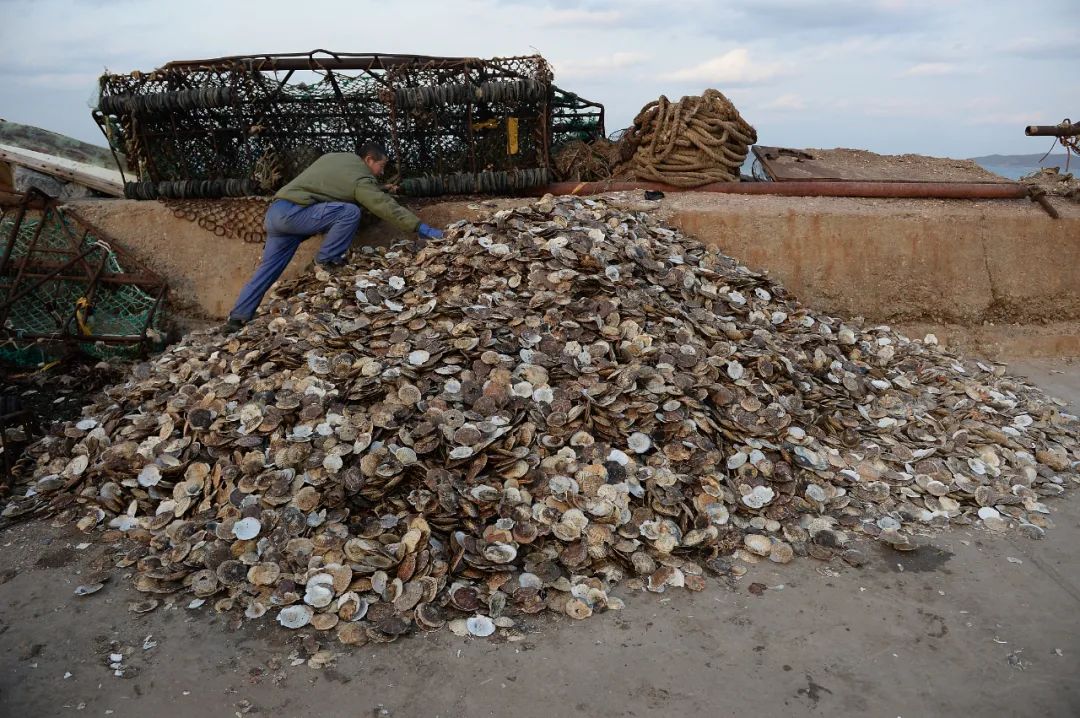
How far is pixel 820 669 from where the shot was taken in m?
2.75

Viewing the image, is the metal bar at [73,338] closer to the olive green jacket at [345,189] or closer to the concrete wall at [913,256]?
the olive green jacket at [345,189]

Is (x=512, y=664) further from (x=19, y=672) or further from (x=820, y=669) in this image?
(x=19, y=672)

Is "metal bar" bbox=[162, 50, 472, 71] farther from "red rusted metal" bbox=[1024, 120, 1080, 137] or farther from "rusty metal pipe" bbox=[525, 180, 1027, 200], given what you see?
"red rusted metal" bbox=[1024, 120, 1080, 137]

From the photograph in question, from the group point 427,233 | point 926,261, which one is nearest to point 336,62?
point 427,233

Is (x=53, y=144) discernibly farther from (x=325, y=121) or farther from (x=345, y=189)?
(x=345, y=189)

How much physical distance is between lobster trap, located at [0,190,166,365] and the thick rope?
13.9 ft

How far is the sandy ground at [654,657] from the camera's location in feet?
8.58

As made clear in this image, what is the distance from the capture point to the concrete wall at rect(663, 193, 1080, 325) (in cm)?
596

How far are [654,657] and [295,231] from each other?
13.7 feet

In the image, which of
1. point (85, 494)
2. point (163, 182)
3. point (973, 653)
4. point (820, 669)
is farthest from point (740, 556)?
point (163, 182)

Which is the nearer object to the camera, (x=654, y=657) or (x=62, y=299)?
(x=654, y=657)

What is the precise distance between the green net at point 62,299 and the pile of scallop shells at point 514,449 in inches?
52.0

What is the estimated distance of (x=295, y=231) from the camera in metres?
5.69

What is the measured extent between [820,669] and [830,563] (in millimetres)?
740
